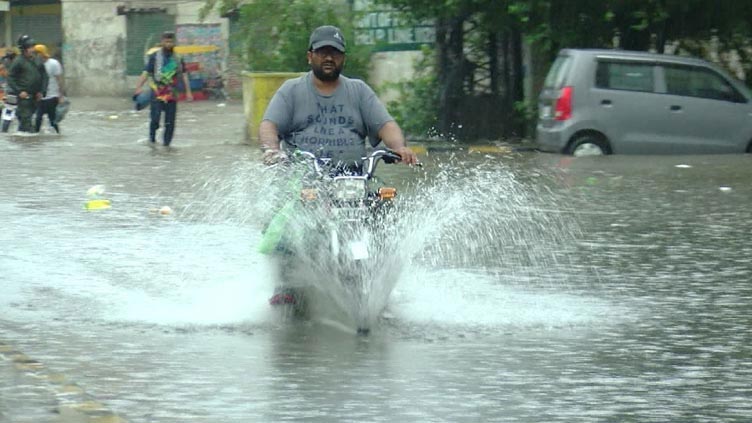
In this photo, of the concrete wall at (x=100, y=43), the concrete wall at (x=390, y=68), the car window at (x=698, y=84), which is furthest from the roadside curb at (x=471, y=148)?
the concrete wall at (x=100, y=43)

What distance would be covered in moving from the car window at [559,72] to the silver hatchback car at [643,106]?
0.01 m

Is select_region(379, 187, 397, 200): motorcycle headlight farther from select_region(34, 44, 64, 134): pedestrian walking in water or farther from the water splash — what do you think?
select_region(34, 44, 64, 134): pedestrian walking in water

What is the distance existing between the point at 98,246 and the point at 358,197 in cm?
427

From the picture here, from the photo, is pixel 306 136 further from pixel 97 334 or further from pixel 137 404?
pixel 137 404

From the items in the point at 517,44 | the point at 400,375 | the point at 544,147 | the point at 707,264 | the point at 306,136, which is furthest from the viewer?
the point at 517,44

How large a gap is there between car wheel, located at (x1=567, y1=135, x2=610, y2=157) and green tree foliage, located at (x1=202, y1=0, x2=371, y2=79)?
26.8 ft

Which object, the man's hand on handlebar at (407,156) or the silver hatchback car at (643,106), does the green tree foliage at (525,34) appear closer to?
the silver hatchback car at (643,106)

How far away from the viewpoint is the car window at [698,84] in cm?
2192

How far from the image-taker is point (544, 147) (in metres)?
22.5

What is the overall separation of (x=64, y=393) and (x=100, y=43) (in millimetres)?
44857

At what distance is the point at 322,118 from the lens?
29.0ft

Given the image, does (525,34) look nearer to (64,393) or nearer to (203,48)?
(64,393)

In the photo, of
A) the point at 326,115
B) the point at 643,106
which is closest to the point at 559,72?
the point at 643,106

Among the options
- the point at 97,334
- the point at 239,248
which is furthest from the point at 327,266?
the point at 239,248
